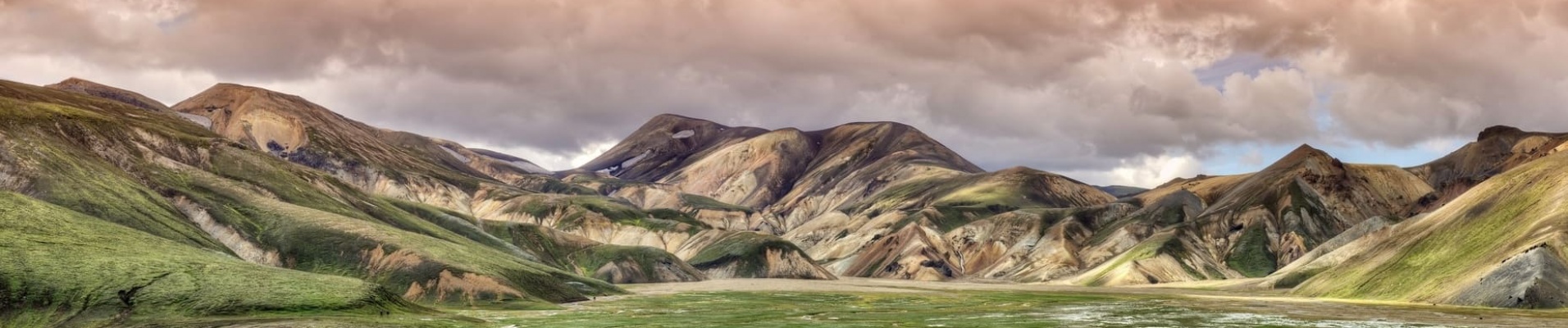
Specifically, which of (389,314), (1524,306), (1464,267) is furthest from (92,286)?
(1464,267)

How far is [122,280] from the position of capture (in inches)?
4419

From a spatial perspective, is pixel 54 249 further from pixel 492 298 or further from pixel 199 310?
pixel 492 298

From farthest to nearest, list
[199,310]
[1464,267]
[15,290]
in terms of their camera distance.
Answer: [1464,267]
[199,310]
[15,290]

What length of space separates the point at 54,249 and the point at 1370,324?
435 feet

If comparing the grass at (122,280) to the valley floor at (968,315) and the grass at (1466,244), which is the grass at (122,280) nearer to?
the valley floor at (968,315)

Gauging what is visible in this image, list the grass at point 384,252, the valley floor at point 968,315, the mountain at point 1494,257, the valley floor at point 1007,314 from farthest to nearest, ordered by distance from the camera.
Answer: the grass at point 384,252 < the mountain at point 1494,257 < the valley floor at point 1007,314 < the valley floor at point 968,315

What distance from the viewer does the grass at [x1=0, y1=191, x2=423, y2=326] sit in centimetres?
10325

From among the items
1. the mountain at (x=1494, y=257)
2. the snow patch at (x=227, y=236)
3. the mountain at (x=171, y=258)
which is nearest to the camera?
the mountain at (x=171, y=258)

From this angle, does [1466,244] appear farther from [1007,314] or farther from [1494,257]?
[1007,314]

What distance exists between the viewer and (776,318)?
13350cm

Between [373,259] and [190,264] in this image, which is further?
[373,259]

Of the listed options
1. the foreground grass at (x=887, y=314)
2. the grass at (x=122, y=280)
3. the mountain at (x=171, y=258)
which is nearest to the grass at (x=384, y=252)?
the mountain at (x=171, y=258)

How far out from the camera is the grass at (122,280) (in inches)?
4065

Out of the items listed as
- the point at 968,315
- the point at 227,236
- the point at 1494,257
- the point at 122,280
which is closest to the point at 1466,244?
the point at 1494,257
